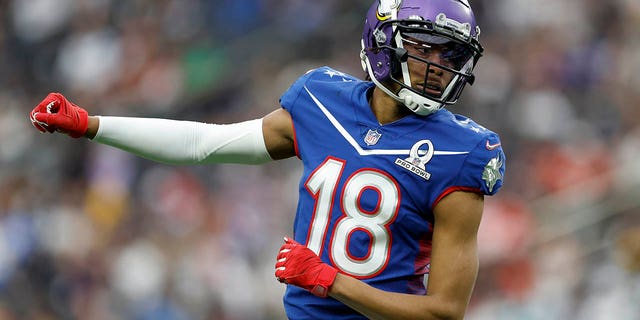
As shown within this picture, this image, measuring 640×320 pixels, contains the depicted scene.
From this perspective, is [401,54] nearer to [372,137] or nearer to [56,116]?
[372,137]

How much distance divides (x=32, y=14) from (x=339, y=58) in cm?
405

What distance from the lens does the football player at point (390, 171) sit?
3.58 metres

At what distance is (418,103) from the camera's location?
3.66m

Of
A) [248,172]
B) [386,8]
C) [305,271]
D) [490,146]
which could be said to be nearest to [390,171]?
[490,146]

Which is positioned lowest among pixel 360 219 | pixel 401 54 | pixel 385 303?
pixel 385 303

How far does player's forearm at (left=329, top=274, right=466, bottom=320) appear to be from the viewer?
11.7 ft

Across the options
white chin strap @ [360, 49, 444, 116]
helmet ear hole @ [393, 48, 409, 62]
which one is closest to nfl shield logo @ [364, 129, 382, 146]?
white chin strap @ [360, 49, 444, 116]

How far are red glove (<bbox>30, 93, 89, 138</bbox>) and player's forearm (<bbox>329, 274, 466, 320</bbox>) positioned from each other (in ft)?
3.47

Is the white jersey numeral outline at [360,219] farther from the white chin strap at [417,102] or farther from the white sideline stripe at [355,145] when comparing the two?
the white chin strap at [417,102]

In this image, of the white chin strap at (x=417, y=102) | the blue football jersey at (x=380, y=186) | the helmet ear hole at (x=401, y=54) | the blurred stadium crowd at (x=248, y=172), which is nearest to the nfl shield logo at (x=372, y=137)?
the blue football jersey at (x=380, y=186)

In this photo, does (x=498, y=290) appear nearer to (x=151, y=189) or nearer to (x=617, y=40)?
(x=617, y=40)

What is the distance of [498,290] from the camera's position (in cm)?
795

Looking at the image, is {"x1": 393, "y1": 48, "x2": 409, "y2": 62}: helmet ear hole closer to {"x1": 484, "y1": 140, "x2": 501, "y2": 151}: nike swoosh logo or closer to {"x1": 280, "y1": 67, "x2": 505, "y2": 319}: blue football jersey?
{"x1": 280, "y1": 67, "x2": 505, "y2": 319}: blue football jersey

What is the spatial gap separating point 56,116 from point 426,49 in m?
1.26
